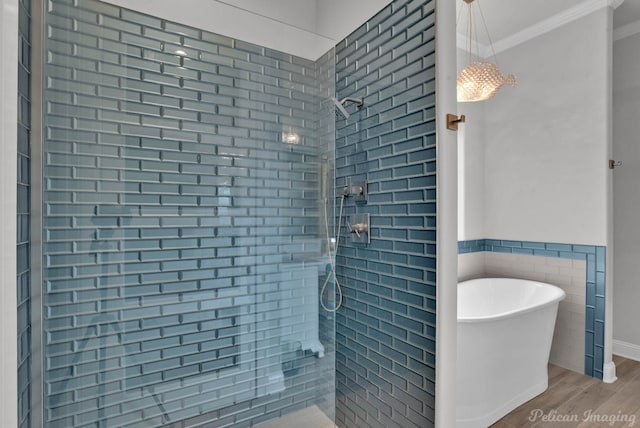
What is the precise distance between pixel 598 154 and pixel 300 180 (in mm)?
2448

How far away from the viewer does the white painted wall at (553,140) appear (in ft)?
8.86

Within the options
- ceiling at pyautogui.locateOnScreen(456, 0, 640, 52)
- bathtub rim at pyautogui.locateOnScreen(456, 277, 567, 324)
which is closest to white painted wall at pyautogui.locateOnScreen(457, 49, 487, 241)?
ceiling at pyautogui.locateOnScreen(456, 0, 640, 52)

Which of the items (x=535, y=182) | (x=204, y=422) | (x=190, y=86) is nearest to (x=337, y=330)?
(x=204, y=422)

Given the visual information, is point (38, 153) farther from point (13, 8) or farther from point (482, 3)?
point (482, 3)

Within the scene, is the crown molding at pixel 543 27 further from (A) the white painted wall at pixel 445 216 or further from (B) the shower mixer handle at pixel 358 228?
(B) the shower mixer handle at pixel 358 228

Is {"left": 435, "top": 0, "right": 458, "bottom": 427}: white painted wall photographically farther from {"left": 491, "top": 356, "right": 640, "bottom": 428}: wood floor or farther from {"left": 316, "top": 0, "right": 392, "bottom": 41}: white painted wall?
{"left": 491, "top": 356, "right": 640, "bottom": 428}: wood floor

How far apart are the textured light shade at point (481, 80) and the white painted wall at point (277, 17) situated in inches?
39.4

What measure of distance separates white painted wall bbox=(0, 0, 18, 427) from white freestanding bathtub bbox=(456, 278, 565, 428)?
1948 mm

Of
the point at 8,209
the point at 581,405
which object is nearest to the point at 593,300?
the point at 581,405

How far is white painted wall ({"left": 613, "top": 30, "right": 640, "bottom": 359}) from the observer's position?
3006 millimetres

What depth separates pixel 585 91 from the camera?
2.78 metres

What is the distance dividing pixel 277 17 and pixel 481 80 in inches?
58.6

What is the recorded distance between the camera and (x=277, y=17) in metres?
2.16

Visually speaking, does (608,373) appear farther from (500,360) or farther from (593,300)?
(500,360)
